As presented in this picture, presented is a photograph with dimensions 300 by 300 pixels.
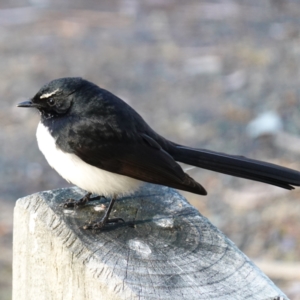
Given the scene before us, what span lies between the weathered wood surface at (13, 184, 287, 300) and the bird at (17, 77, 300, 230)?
291 millimetres

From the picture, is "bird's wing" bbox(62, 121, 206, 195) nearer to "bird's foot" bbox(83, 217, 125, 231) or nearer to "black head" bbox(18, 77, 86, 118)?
"black head" bbox(18, 77, 86, 118)

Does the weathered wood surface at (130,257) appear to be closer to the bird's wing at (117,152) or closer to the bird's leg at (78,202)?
the bird's leg at (78,202)

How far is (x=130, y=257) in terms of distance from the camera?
250cm

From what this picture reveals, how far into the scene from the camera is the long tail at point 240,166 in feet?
11.1

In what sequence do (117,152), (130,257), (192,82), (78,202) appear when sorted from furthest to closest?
1. (192,82)
2. (117,152)
3. (78,202)
4. (130,257)

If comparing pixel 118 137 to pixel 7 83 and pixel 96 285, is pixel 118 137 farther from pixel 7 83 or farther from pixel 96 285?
pixel 7 83

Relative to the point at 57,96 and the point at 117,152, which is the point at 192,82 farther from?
the point at 117,152

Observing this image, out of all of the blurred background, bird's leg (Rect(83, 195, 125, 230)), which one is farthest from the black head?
the blurred background

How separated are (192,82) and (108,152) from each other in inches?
204

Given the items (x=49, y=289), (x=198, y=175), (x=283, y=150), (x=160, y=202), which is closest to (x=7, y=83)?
(x=198, y=175)

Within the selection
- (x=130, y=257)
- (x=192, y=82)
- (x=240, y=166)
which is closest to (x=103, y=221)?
(x=130, y=257)

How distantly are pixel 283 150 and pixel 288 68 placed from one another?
219 cm

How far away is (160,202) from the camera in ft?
10.5

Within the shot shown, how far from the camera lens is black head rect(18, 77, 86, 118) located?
3627 mm
